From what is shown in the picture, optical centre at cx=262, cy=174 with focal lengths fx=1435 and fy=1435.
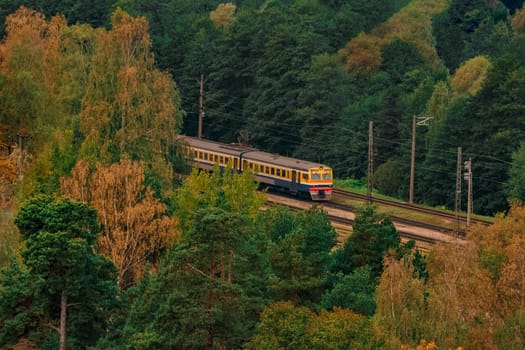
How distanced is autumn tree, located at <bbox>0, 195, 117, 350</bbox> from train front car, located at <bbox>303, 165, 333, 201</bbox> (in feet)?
155

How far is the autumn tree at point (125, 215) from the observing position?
71.9 meters

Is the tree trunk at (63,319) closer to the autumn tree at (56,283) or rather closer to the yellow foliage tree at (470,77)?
the autumn tree at (56,283)

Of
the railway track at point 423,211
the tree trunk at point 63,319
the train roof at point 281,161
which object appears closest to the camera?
the tree trunk at point 63,319

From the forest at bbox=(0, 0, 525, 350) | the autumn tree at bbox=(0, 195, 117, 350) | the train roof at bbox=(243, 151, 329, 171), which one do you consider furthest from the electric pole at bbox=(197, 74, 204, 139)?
the autumn tree at bbox=(0, 195, 117, 350)

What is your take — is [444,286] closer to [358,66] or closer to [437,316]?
[437,316]

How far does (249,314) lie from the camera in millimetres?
61156

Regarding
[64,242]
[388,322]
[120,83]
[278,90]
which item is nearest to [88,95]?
[120,83]

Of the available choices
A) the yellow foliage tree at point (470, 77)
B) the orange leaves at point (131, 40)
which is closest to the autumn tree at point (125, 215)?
the orange leaves at point (131, 40)

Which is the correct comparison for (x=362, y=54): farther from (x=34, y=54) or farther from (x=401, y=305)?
(x=401, y=305)

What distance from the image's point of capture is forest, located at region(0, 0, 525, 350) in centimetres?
5791

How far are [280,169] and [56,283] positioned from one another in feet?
169

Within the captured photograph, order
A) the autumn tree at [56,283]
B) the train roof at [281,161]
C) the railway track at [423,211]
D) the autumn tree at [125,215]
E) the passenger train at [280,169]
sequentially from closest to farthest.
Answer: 1. the autumn tree at [56,283]
2. the autumn tree at [125,215]
3. the railway track at [423,211]
4. the passenger train at [280,169]
5. the train roof at [281,161]

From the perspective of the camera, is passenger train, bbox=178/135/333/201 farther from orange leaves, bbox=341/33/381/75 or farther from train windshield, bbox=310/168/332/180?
orange leaves, bbox=341/33/381/75

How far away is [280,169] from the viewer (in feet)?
360
